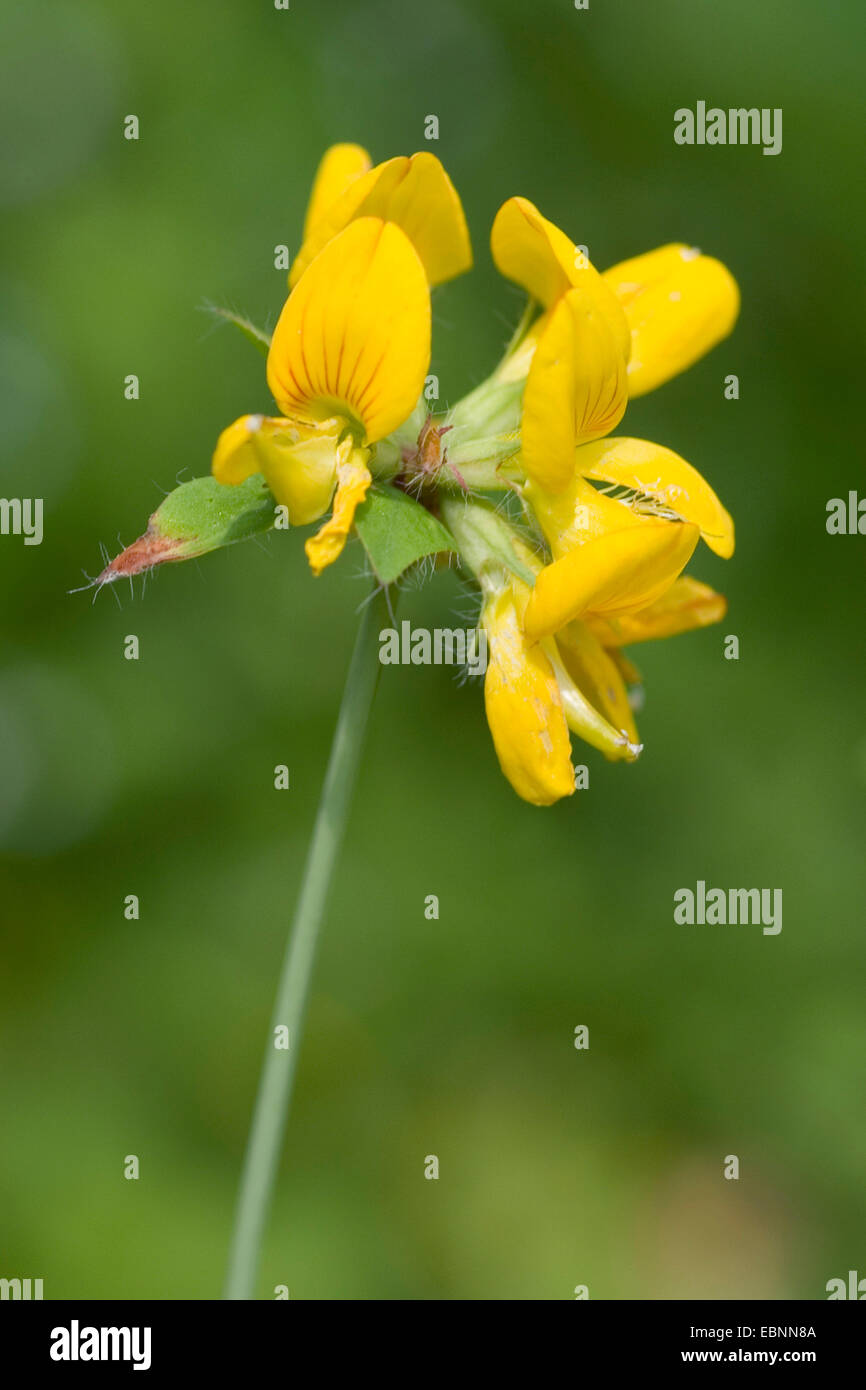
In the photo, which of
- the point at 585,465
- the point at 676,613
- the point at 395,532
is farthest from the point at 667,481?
the point at 395,532

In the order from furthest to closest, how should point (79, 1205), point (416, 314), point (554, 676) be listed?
point (79, 1205)
point (554, 676)
point (416, 314)

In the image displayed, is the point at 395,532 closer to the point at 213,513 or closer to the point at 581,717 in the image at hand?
the point at 213,513

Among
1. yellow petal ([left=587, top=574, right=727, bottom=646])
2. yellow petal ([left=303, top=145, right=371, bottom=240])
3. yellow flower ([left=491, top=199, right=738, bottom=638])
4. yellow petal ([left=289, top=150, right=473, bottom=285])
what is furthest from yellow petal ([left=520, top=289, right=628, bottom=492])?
yellow petal ([left=303, top=145, right=371, bottom=240])

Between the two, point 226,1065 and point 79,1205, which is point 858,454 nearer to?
point 226,1065

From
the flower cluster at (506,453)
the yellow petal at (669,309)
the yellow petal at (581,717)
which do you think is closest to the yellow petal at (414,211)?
the flower cluster at (506,453)

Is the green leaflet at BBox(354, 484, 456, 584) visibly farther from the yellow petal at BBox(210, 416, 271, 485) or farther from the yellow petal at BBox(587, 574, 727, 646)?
the yellow petal at BBox(587, 574, 727, 646)
